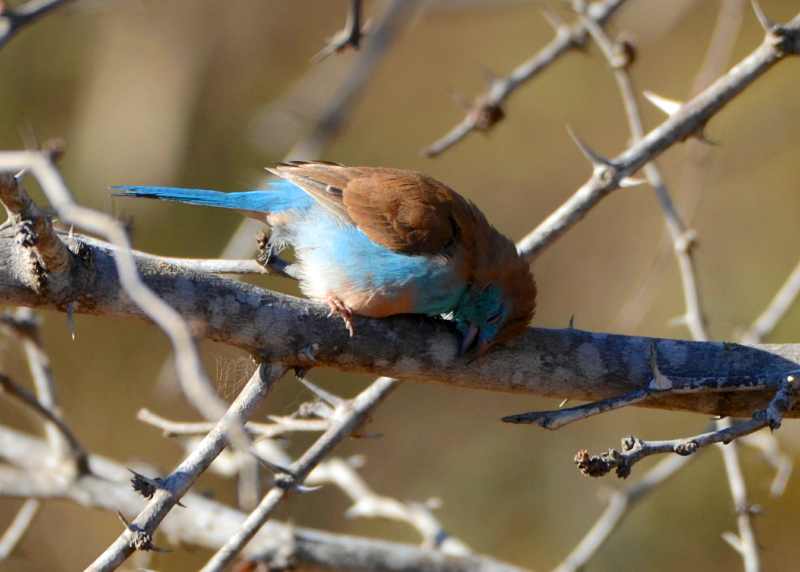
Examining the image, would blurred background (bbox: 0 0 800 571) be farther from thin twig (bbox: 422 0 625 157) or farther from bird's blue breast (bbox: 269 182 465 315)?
bird's blue breast (bbox: 269 182 465 315)

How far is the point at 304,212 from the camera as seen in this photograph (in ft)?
12.4

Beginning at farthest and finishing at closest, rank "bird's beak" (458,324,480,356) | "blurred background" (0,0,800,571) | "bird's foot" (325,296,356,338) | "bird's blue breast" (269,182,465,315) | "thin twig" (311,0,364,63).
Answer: "blurred background" (0,0,800,571) → "thin twig" (311,0,364,63) → "bird's blue breast" (269,182,465,315) → "bird's beak" (458,324,480,356) → "bird's foot" (325,296,356,338)

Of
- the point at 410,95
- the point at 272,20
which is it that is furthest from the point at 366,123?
the point at 272,20

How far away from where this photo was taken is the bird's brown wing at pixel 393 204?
3584 mm

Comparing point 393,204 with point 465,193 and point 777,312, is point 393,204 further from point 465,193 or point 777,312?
point 465,193

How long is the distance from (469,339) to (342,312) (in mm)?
392

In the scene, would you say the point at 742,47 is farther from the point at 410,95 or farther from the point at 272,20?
the point at 272,20

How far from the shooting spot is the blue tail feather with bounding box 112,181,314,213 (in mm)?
3398

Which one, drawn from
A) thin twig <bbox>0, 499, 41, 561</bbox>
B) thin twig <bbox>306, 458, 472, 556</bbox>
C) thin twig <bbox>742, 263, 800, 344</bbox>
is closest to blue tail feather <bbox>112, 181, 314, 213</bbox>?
thin twig <bbox>306, 458, 472, 556</bbox>

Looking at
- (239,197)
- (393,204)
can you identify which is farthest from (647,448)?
(239,197)

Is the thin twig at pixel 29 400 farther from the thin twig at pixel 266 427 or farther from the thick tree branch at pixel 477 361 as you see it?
the thick tree branch at pixel 477 361

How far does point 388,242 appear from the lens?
11.7 ft

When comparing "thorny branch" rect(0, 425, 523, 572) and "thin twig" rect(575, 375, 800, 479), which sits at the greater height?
"thorny branch" rect(0, 425, 523, 572)

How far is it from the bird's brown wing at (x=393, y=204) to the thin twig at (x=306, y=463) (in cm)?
53
